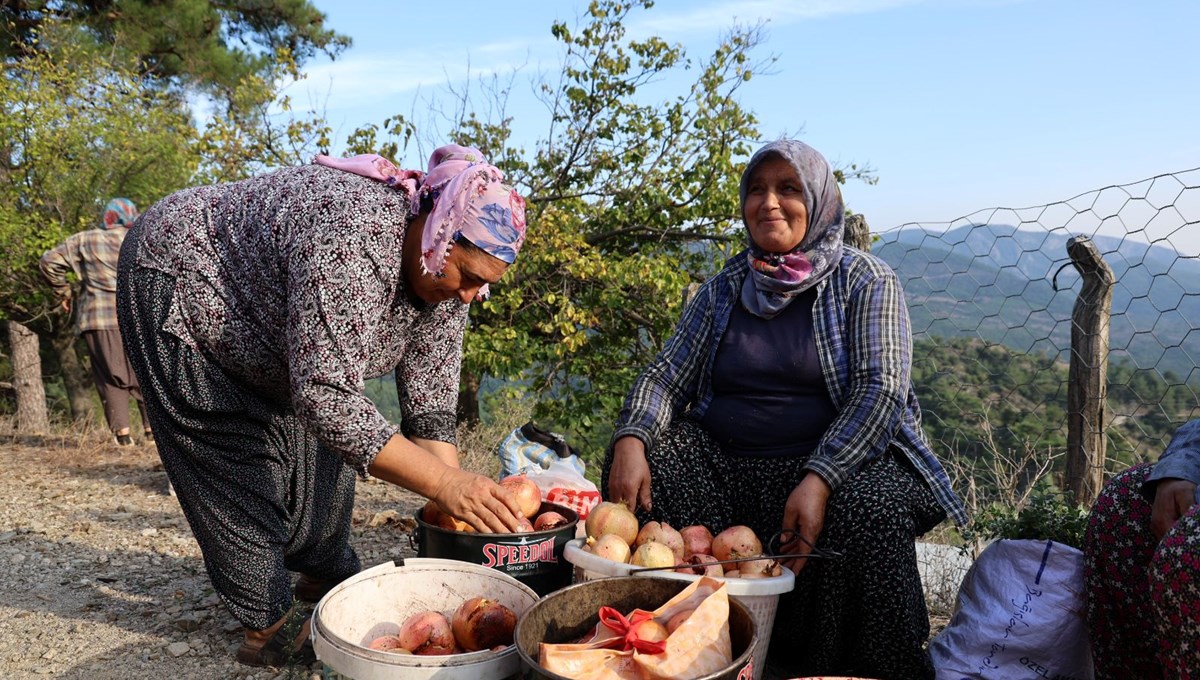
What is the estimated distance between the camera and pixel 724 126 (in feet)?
23.9

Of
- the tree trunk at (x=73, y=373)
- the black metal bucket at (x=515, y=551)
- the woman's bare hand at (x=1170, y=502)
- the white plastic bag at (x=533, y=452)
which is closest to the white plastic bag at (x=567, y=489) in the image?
the white plastic bag at (x=533, y=452)

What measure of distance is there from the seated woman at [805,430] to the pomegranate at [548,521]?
29 cm

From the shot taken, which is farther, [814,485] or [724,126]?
[724,126]

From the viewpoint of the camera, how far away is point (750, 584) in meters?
2.21

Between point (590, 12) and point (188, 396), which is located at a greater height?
point (590, 12)

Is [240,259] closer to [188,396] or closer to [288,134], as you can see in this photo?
[188,396]

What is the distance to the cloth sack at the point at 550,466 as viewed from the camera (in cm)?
350

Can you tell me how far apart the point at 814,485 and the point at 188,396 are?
1999 millimetres

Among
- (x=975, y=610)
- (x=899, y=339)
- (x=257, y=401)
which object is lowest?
(x=975, y=610)

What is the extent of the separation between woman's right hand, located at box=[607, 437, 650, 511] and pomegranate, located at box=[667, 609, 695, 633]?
1.00m

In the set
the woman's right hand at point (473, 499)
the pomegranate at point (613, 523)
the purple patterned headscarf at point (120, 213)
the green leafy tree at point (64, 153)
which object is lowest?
the pomegranate at point (613, 523)

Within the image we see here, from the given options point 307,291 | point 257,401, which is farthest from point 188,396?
point 307,291

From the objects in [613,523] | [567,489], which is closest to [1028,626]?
[613,523]

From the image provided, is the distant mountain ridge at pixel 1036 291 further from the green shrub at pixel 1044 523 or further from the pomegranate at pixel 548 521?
the pomegranate at pixel 548 521
